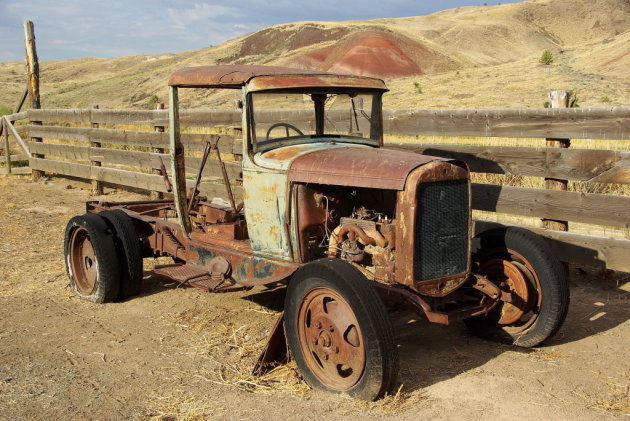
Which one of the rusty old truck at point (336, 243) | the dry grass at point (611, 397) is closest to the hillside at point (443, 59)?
the rusty old truck at point (336, 243)

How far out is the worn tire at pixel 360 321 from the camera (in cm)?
376

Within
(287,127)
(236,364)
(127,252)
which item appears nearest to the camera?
(236,364)

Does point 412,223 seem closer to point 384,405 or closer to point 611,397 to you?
point 384,405

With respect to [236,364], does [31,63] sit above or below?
above

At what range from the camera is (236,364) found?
4.66 m

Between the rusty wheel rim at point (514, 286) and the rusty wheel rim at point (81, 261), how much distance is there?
3781mm

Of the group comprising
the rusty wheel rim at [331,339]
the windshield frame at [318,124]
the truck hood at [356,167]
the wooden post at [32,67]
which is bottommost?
the rusty wheel rim at [331,339]

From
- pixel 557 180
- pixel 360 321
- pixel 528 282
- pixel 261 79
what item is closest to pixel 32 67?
pixel 261 79

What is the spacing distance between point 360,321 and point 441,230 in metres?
0.93

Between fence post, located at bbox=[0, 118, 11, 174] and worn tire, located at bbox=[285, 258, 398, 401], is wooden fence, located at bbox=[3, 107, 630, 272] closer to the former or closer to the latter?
worn tire, located at bbox=[285, 258, 398, 401]

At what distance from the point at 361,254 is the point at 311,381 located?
952 mm

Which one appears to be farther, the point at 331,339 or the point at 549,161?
the point at 549,161

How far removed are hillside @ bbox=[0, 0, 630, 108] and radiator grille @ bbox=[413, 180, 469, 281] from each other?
51.7ft

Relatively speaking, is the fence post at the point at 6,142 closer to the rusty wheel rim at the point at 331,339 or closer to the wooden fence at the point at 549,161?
the wooden fence at the point at 549,161
